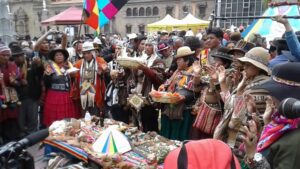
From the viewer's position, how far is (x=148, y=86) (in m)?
5.32

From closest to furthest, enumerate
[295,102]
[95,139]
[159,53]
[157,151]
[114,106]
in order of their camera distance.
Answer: [295,102]
[157,151]
[95,139]
[114,106]
[159,53]

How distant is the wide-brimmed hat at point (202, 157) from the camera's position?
154 cm

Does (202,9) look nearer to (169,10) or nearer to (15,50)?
(169,10)

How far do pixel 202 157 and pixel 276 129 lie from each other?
2.41 ft

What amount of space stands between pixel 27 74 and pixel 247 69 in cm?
395

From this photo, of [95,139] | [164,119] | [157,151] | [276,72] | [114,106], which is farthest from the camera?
[114,106]

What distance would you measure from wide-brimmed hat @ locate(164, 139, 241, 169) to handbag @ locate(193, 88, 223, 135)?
2.31m

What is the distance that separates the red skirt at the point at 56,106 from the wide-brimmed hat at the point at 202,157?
422 cm

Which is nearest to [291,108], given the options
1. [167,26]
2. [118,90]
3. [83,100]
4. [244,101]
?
[244,101]

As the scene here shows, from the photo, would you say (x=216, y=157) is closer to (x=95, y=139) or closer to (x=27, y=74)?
(x=95, y=139)

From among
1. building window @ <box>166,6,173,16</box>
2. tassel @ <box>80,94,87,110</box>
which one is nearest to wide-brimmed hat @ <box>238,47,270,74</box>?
tassel @ <box>80,94,87,110</box>

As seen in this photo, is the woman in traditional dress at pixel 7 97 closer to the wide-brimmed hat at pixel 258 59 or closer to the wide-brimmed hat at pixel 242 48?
the wide-brimmed hat at pixel 242 48

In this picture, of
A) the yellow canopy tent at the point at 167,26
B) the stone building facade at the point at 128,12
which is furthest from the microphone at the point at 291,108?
the stone building facade at the point at 128,12


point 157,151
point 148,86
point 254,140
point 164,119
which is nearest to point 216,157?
point 254,140
